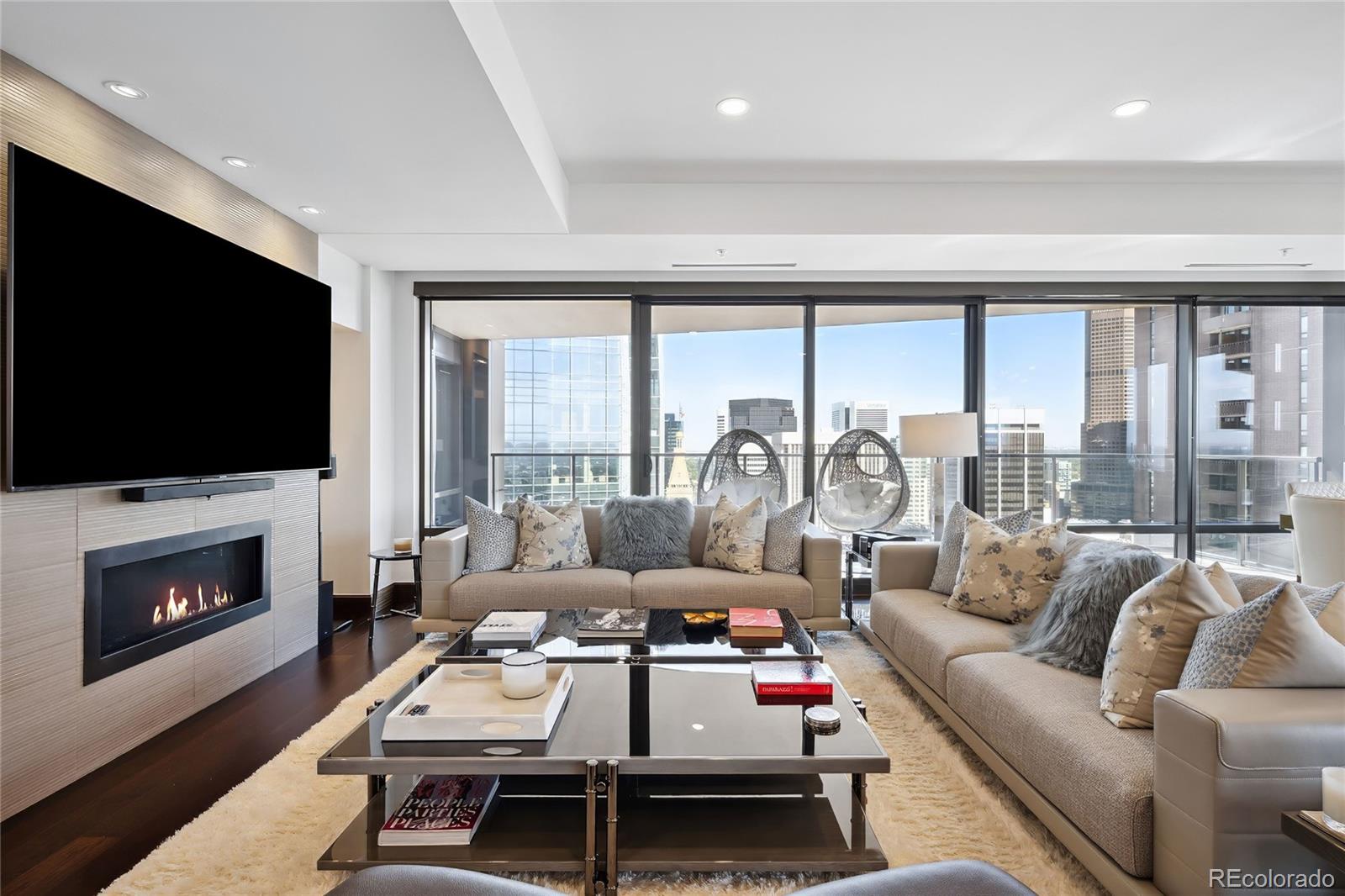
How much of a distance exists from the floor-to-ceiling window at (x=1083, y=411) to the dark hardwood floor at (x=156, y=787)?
14.5ft

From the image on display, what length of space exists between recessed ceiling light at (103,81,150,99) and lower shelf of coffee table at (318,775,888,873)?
7.76 ft

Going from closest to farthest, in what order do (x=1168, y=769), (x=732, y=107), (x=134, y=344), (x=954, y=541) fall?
(x=1168, y=769) → (x=134, y=344) → (x=732, y=107) → (x=954, y=541)

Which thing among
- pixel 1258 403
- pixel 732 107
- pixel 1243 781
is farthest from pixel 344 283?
pixel 1258 403

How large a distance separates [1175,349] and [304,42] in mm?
5569

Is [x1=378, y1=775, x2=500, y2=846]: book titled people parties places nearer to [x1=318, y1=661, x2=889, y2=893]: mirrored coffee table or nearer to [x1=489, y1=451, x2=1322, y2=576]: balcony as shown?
[x1=318, y1=661, x2=889, y2=893]: mirrored coffee table

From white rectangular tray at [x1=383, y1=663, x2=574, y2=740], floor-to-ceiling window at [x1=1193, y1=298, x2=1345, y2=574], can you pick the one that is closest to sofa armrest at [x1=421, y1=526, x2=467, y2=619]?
white rectangular tray at [x1=383, y1=663, x2=574, y2=740]

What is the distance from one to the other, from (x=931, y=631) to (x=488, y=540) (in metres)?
2.35

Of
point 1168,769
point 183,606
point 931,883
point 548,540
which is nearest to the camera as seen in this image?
point 931,883

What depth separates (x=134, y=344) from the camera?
2.40 m

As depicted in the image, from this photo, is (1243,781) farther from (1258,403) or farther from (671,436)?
(1258,403)

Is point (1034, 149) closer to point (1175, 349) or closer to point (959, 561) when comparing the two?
point (959, 561)

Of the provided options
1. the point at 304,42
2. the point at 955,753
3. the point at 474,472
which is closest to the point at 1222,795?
the point at 955,753

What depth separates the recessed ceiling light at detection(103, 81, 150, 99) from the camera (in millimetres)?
2170

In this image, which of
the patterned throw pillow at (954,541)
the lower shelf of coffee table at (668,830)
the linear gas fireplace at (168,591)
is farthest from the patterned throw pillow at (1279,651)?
the linear gas fireplace at (168,591)
